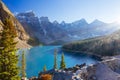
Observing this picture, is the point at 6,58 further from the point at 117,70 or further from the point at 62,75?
the point at 117,70

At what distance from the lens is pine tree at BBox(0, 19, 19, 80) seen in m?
29.8

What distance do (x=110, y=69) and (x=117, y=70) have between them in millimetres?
2713

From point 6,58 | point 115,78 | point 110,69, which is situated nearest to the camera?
point 6,58

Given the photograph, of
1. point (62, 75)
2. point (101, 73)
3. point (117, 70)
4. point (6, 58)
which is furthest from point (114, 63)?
point (6, 58)

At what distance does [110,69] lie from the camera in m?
36.8

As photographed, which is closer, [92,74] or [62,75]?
[92,74]

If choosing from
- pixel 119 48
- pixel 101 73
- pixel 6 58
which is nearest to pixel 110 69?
pixel 101 73

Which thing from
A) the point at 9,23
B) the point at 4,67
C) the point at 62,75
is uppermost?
the point at 9,23

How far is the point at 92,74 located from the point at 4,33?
14.6 m

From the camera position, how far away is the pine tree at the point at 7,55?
29.8 metres

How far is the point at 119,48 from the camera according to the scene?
584ft

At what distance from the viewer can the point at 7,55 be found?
30172 millimetres

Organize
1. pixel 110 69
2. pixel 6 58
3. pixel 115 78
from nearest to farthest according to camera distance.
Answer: pixel 6 58 < pixel 115 78 < pixel 110 69

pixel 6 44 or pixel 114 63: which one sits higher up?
pixel 6 44
